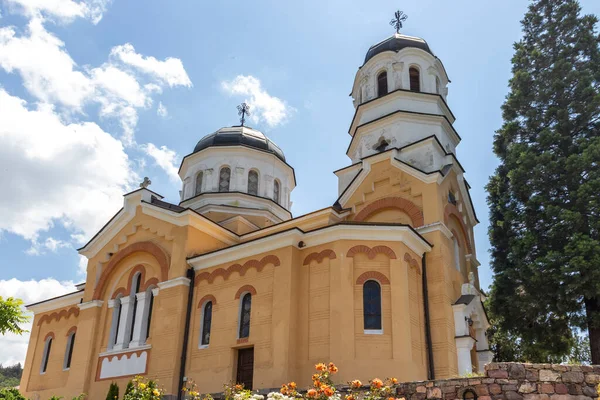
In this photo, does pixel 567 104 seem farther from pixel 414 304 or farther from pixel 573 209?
pixel 414 304

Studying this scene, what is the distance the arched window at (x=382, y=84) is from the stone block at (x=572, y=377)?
15.2 m

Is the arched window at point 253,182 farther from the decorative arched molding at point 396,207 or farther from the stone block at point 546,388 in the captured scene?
the stone block at point 546,388

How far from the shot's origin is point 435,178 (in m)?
18.9

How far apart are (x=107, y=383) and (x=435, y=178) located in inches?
518

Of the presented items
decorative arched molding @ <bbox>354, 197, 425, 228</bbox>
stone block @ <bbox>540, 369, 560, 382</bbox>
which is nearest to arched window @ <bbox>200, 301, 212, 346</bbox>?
decorative arched molding @ <bbox>354, 197, 425, 228</bbox>

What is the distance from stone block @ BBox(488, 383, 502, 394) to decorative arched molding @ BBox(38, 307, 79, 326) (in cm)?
1801

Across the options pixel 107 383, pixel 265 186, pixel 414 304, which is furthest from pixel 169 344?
pixel 265 186

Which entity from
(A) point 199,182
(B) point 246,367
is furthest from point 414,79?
(B) point 246,367

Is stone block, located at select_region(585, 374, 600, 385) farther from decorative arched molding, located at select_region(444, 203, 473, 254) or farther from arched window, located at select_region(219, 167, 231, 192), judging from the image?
arched window, located at select_region(219, 167, 231, 192)

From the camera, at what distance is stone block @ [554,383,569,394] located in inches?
401

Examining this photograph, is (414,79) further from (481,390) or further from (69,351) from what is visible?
(69,351)

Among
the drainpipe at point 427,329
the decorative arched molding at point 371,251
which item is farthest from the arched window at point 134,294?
the drainpipe at point 427,329

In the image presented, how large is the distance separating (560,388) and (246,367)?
31.0 ft

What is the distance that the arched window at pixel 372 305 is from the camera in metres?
15.9
